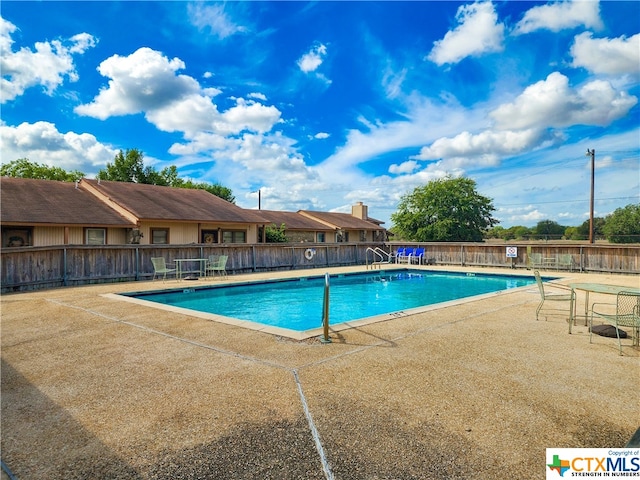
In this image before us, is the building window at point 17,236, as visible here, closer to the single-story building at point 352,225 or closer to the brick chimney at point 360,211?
the single-story building at point 352,225

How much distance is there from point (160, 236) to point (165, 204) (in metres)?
2.53

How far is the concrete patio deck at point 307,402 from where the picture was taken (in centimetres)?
245

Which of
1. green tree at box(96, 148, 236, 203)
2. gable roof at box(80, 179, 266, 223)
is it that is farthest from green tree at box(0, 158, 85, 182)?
gable roof at box(80, 179, 266, 223)

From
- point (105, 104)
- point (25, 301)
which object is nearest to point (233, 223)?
point (105, 104)

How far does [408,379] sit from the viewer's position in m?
3.89

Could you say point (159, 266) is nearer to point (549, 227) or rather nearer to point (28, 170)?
point (28, 170)

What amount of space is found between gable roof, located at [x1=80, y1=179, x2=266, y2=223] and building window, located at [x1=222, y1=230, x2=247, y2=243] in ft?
3.50

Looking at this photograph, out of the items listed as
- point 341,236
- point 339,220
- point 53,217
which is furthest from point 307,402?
point 339,220

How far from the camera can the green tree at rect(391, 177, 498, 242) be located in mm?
35219

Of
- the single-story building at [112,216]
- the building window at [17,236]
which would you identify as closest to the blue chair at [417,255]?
the single-story building at [112,216]

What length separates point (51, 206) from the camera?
1736 centimetres

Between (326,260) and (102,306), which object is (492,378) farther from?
(326,260)

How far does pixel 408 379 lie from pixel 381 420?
997 mm

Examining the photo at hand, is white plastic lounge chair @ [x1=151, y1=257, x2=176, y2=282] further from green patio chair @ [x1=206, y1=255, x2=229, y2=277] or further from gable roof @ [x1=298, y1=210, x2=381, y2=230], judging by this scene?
gable roof @ [x1=298, y1=210, x2=381, y2=230]
